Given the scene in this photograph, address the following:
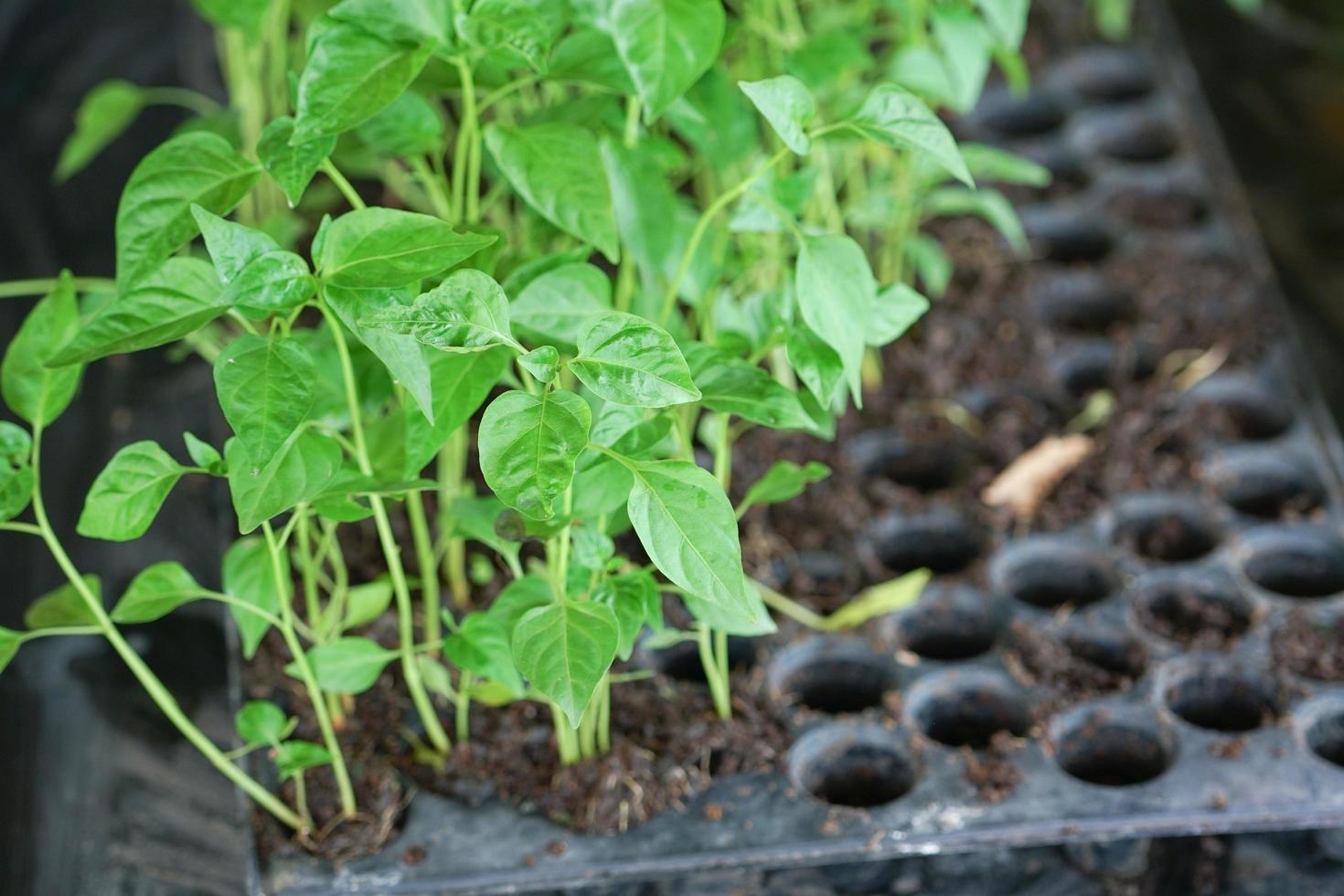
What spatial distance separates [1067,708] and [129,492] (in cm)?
57

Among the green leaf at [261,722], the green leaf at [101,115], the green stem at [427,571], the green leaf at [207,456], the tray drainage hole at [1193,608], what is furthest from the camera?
the green leaf at [101,115]

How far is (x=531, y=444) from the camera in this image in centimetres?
60

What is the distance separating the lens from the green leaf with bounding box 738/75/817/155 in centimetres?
65

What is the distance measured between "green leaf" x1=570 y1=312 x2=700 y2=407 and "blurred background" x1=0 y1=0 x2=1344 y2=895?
1.30 feet

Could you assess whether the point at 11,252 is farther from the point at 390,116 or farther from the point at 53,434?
the point at 390,116

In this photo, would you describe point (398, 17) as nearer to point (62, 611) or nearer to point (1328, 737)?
point (62, 611)

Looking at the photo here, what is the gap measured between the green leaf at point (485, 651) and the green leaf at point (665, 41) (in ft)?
0.91

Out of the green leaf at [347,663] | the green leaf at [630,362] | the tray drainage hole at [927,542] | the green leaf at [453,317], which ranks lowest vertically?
the tray drainage hole at [927,542]

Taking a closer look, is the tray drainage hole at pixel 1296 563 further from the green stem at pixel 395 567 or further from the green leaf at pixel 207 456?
the green leaf at pixel 207 456

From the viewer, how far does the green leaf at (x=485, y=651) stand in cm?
77

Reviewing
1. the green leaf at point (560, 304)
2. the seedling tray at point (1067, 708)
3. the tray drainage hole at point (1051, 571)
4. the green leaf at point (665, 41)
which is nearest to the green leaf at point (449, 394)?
the green leaf at point (560, 304)

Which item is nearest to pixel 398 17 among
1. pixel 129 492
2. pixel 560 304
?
pixel 560 304

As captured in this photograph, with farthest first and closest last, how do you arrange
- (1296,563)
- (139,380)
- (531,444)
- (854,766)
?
(139,380) → (1296,563) → (854,766) → (531,444)

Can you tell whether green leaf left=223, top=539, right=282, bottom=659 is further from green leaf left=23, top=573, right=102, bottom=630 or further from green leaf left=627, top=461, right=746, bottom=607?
green leaf left=627, top=461, right=746, bottom=607
